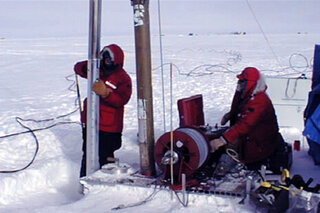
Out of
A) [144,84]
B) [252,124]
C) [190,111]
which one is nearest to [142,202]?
[144,84]

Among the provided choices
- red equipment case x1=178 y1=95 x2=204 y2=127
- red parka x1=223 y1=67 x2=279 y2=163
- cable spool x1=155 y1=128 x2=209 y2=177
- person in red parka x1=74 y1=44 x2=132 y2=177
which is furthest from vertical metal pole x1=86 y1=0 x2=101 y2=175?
red parka x1=223 y1=67 x2=279 y2=163

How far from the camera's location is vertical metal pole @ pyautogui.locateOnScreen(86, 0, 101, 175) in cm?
451

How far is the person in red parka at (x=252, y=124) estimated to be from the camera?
464 cm

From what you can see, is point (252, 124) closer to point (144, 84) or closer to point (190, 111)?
point (190, 111)

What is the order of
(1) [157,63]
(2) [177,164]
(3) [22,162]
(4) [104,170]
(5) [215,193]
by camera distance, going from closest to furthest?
1. (5) [215,193]
2. (2) [177,164]
3. (4) [104,170]
4. (3) [22,162]
5. (1) [157,63]

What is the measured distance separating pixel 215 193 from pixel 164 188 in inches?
18.3

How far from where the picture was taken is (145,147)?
4.70 m

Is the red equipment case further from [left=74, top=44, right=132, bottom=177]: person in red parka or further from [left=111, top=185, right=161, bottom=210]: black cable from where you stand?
[left=111, top=185, right=161, bottom=210]: black cable

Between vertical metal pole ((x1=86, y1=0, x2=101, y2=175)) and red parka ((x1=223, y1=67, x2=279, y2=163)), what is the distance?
4.07 ft

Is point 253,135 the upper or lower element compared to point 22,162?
upper

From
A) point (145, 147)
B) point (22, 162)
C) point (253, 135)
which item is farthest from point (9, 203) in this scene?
point (253, 135)

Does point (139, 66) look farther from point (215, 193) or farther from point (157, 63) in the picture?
point (157, 63)

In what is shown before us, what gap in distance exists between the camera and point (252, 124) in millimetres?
4656

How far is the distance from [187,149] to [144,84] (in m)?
0.72
